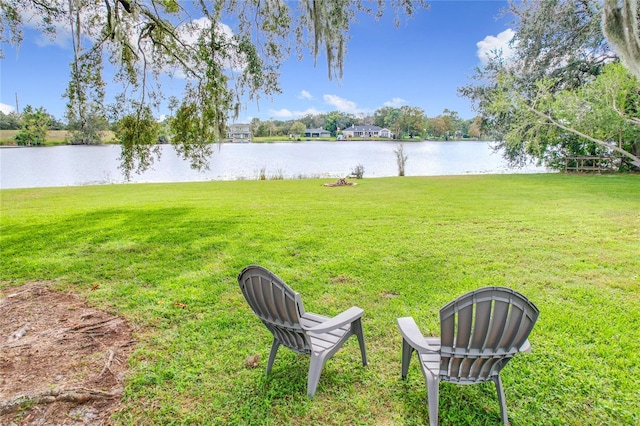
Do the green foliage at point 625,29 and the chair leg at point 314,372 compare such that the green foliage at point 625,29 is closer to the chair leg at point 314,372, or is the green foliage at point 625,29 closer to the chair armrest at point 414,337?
the chair armrest at point 414,337

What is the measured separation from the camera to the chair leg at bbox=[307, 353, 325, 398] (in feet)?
7.44

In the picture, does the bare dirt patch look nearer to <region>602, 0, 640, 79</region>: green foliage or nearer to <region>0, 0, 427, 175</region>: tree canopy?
<region>0, 0, 427, 175</region>: tree canopy

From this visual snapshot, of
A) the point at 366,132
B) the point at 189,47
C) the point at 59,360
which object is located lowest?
the point at 59,360

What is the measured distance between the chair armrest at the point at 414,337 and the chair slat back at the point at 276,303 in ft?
2.18

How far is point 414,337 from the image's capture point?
2.23 m

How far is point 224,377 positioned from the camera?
100 inches

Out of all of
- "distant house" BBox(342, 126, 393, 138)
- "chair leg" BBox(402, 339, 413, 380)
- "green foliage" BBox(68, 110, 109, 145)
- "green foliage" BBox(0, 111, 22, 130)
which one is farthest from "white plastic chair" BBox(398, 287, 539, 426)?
"distant house" BBox(342, 126, 393, 138)

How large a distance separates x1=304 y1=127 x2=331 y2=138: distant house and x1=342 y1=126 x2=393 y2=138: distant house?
12.9 feet

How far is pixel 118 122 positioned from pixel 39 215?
3.26 meters

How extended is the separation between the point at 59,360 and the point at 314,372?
212cm

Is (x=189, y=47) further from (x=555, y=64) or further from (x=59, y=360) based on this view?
(x=555, y=64)

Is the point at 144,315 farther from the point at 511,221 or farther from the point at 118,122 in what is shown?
the point at 511,221

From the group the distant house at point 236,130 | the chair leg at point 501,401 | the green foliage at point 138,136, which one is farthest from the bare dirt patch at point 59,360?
the distant house at point 236,130

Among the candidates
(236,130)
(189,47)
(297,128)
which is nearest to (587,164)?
(236,130)
